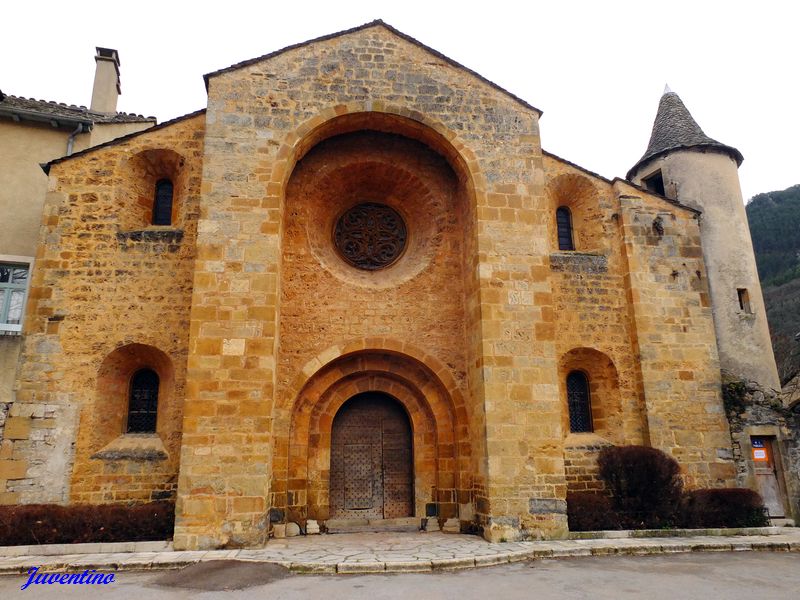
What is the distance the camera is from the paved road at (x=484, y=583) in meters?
6.18

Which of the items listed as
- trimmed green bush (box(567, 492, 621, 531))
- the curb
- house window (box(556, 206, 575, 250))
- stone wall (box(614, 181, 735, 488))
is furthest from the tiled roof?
trimmed green bush (box(567, 492, 621, 531))

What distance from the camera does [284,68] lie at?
11031 millimetres

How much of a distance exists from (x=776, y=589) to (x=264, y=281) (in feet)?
27.4

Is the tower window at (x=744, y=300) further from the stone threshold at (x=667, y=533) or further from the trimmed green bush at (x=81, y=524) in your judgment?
the trimmed green bush at (x=81, y=524)

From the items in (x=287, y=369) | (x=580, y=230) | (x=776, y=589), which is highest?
(x=580, y=230)

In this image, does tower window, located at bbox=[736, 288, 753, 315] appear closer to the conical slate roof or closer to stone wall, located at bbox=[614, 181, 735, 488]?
stone wall, located at bbox=[614, 181, 735, 488]

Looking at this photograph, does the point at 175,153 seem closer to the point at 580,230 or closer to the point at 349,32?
the point at 349,32

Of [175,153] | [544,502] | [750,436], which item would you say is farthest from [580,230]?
[175,153]

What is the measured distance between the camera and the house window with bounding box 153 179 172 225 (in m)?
11.8

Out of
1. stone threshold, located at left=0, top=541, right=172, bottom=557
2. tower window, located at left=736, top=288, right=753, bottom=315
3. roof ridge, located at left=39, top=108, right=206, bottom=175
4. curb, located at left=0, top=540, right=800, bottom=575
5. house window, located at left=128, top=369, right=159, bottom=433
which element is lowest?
curb, located at left=0, top=540, right=800, bottom=575

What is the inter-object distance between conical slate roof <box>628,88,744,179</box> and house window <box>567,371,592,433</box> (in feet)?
21.3

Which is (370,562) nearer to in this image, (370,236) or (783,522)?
(370,236)

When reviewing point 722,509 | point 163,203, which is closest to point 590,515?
point 722,509

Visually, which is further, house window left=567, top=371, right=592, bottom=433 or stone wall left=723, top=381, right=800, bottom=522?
house window left=567, top=371, right=592, bottom=433
